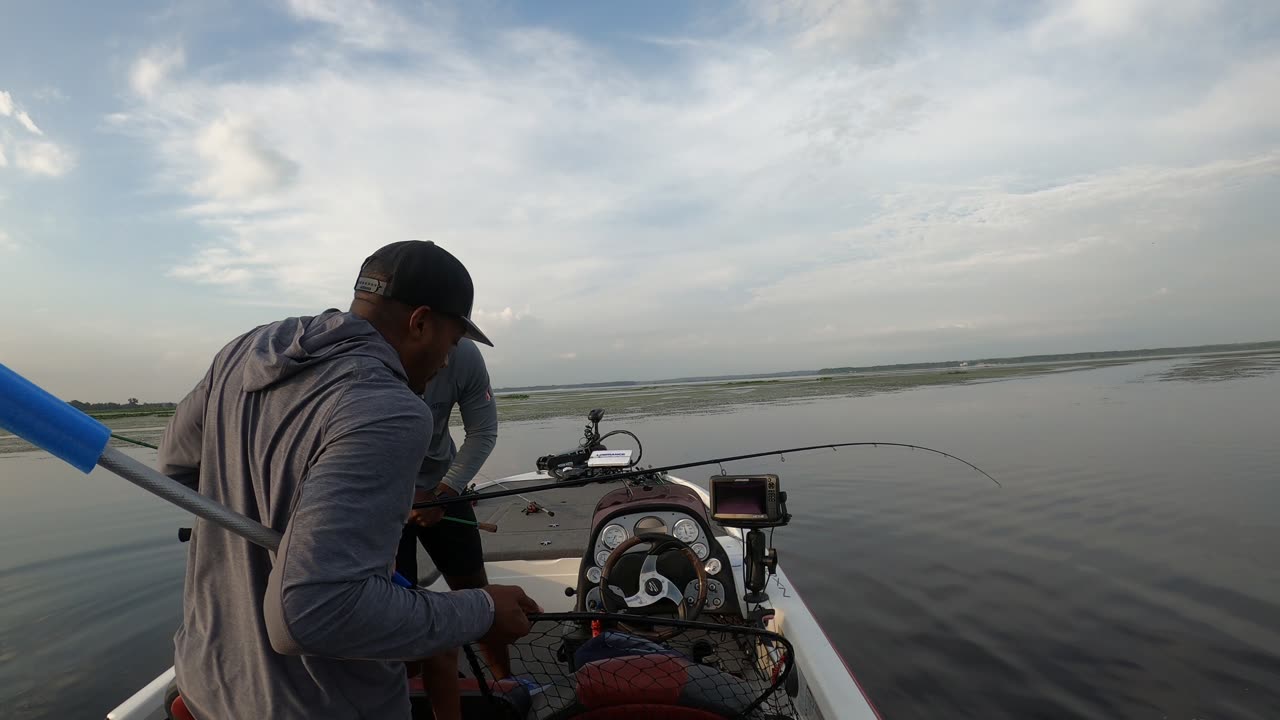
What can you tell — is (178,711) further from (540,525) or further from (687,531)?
(540,525)

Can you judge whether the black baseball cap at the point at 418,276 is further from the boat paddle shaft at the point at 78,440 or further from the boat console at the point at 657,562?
the boat console at the point at 657,562

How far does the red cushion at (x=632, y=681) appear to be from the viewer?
1.95m

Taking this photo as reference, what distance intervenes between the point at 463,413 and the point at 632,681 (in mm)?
1944

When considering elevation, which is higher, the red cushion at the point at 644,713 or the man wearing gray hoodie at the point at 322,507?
the man wearing gray hoodie at the point at 322,507

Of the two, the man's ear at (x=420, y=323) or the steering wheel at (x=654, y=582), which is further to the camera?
the steering wheel at (x=654, y=582)

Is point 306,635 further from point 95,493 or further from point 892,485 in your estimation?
point 95,493

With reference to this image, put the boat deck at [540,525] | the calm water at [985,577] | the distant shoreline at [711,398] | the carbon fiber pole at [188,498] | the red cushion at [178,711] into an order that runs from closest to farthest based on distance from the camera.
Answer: the carbon fiber pole at [188,498], the red cushion at [178,711], the calm water at [985,577], the boat deck at [540,525], the distant shoreline at [711,398]

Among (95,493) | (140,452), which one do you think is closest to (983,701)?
(95,493)

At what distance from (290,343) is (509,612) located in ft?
2.41

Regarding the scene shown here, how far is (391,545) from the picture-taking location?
1.12 metres

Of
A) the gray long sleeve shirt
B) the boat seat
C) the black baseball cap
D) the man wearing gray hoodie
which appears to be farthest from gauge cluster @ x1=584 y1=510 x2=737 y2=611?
the black baseball cap

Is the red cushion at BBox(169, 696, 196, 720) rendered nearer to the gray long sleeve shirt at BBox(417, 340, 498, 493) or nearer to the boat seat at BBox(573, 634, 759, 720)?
the boat seat at BBox(573, 634, 759, 720)

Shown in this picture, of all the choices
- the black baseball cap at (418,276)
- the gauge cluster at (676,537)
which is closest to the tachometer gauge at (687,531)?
the gauge cluster at (676,537)

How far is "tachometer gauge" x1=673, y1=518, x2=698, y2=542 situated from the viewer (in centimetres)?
405
